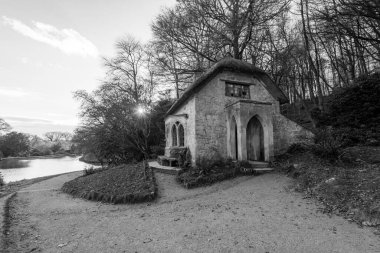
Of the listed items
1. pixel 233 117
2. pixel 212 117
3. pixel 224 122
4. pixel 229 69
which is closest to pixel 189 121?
pixel 212 117

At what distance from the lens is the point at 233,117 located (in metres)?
9.85

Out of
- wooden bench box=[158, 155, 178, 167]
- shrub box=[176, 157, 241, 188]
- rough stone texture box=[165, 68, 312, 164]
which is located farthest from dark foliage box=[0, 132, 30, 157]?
shrub box=[176, 157, 241, 188]

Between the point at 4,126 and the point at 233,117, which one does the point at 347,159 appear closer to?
the point at 233,117

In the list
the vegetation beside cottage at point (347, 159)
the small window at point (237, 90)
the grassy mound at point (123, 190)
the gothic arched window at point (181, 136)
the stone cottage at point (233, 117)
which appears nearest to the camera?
the vegetation beside cottage at point (347, 159)

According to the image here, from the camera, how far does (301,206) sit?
4930 mm

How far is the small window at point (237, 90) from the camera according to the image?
10505 mm

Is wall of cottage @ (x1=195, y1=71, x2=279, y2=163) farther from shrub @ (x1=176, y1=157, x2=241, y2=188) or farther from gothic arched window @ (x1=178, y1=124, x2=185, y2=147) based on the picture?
gothic arched window @ (x1=178, y1=124, x2=185, y2=147)

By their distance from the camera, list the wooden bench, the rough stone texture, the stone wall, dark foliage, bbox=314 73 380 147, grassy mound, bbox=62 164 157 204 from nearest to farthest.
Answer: grassy mound, bbox=62 164 157 204 → the rough stone texture → dark foliage, bbox=314 73 380 147 → the wooden bench → the stone wall

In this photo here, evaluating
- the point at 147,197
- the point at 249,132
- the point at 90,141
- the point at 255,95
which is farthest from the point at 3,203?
the point at 255,95

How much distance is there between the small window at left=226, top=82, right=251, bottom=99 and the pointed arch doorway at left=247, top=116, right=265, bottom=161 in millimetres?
1442

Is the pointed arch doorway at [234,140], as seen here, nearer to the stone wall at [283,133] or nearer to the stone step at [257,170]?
the stone step at [257,170]

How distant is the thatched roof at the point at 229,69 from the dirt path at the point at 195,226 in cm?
536

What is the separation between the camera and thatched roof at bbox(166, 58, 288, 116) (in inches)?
383

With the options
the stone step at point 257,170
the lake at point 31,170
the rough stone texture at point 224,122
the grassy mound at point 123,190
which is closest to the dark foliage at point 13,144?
the lake at point 31,170
